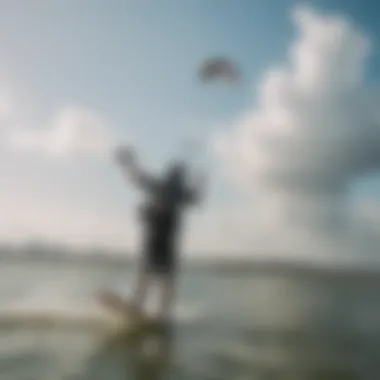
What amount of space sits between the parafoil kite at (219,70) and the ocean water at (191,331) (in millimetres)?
509

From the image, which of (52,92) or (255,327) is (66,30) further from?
(255,327)

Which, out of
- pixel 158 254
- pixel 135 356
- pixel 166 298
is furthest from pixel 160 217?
pixel 135 356

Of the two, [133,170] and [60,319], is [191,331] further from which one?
[133,170]

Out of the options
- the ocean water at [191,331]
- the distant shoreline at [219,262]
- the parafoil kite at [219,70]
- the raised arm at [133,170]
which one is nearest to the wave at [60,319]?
the ocean water at [191,331]

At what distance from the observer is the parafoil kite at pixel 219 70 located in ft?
5.45

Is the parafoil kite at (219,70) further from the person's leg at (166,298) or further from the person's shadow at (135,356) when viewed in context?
the person's shadow at (135,356)

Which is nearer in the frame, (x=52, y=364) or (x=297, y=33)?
(x=52, y=364)

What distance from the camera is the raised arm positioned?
162cm

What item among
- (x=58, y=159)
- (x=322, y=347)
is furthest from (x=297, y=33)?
(x=322, y=347)

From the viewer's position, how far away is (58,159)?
1617 millimetres

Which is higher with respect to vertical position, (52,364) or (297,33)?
(297,33)

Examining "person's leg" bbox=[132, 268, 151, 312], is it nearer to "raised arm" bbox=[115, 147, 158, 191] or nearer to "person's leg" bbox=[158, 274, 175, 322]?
"person's leg" bbox=[158, 274, 175, 322]

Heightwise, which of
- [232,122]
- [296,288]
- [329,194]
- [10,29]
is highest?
[10,29]

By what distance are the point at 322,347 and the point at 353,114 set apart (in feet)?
2.07
